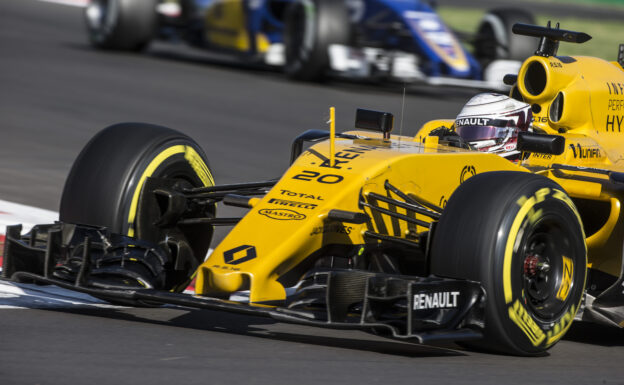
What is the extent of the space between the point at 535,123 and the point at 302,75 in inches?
457

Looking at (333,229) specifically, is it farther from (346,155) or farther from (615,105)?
(615,105)

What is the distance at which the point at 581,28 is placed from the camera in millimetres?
29438

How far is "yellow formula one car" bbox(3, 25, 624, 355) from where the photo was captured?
5.38 meters

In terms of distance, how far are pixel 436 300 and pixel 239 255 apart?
38.9 inches

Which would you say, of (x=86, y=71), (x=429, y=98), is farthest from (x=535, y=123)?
(x=86, y=71)

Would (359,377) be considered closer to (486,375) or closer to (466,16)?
(486,375)

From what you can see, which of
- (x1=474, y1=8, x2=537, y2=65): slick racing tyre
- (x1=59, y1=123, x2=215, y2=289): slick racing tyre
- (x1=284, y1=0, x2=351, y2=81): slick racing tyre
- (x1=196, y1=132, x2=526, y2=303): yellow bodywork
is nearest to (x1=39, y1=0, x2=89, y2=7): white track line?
(x1=284, y1=0, x2=351, y2=81): slick racing tyre

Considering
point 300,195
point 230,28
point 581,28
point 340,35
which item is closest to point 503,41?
point 340,35

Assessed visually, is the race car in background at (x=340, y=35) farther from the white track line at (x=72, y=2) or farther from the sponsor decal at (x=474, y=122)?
the white track line at (x=72, y=2)

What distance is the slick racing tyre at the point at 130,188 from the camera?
6254mm

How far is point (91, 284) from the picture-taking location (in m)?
5.59

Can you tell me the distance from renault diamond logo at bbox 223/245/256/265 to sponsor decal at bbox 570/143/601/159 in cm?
235

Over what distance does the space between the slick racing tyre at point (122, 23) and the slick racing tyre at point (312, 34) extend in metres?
2.95

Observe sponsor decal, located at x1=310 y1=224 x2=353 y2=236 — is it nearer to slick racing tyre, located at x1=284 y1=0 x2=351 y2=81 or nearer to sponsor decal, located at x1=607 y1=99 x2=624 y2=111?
sponsor decal, located at x1=607 y1=99 x2=624 y2=111
